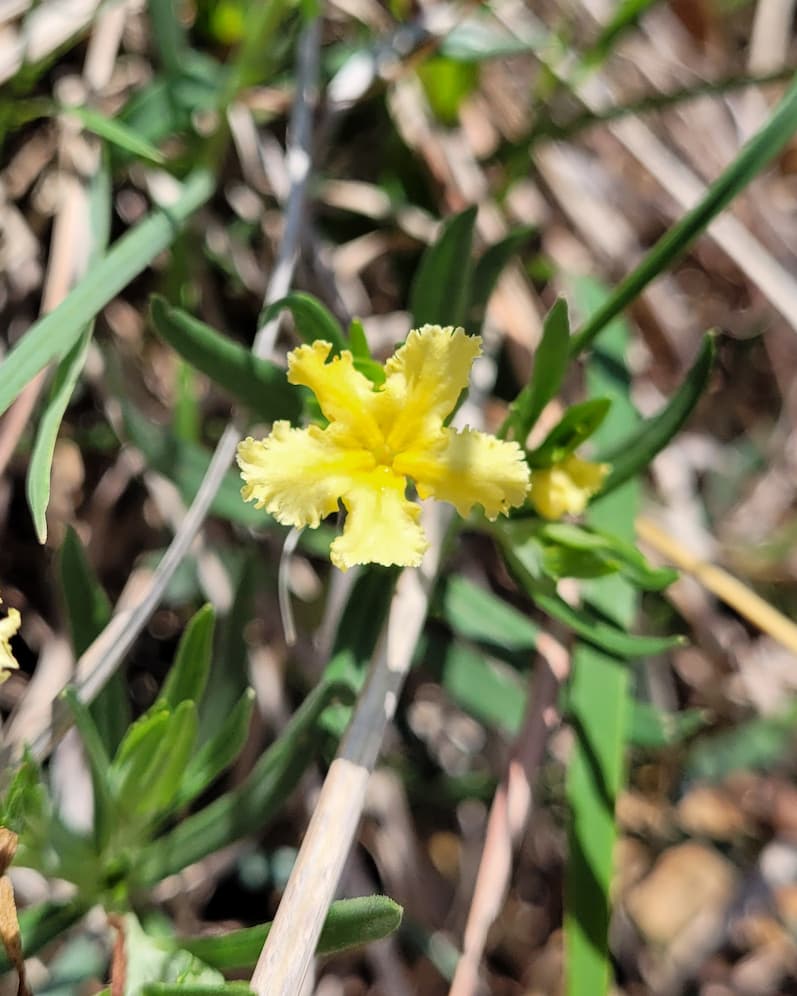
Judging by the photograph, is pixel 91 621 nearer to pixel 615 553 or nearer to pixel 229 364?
pixel 229 364

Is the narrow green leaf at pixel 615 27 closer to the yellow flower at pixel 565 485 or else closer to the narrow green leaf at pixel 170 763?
the yellow flower at pixel 565 485

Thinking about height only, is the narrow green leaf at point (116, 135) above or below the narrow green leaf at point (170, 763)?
above

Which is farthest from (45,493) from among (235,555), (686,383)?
(686,383)

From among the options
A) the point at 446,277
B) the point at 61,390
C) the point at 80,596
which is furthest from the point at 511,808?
the point at 61,390

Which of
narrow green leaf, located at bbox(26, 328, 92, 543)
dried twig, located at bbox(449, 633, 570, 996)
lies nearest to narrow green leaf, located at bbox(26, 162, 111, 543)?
narrow green leaf, located at bbox(26, 328, 92, 543)

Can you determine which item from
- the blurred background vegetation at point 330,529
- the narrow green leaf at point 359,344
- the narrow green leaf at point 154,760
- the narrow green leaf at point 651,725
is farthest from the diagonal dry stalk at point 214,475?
the narrow green leaf at point 651,725

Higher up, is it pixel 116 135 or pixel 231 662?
pixel 116 135

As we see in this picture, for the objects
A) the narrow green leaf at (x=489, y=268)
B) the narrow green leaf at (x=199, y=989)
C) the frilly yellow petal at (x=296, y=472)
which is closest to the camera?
the narrow green leaf at (x=199, y=989)

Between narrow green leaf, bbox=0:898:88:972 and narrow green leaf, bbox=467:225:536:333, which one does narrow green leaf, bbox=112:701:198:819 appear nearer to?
narrow green leaf, bbox=0:898:88:972
